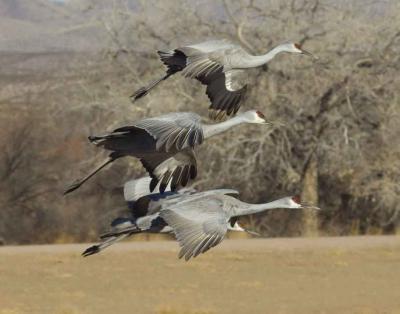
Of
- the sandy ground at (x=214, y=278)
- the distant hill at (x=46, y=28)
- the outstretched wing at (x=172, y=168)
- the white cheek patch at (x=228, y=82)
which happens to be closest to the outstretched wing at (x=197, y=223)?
the outstretched wing at (x=172, y=168)

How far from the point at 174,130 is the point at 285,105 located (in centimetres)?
2138

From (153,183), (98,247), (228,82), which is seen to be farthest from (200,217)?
(228,82)

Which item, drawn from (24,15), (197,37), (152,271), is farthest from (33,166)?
(24,15)

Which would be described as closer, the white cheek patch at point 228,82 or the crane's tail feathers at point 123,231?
the crane's tail feathers at point 123,231

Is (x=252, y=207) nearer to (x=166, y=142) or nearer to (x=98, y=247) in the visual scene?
(x=98, y=247)

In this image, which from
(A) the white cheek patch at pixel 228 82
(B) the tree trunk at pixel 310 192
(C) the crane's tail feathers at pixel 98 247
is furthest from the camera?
(B) the tree trunk at pixel 310 192

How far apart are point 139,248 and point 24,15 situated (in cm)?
16812

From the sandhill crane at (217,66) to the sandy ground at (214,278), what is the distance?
6.98m

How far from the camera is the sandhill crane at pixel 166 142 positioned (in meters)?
7.71

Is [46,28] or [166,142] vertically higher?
[166,142]

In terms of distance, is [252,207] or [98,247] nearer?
[98,247]

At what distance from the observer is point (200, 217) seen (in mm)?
8344

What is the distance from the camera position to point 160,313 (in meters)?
16.0

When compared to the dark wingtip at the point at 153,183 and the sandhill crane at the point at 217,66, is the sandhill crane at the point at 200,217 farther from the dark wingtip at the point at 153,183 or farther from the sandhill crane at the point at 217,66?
the sandhill crane at the point at 217,66
